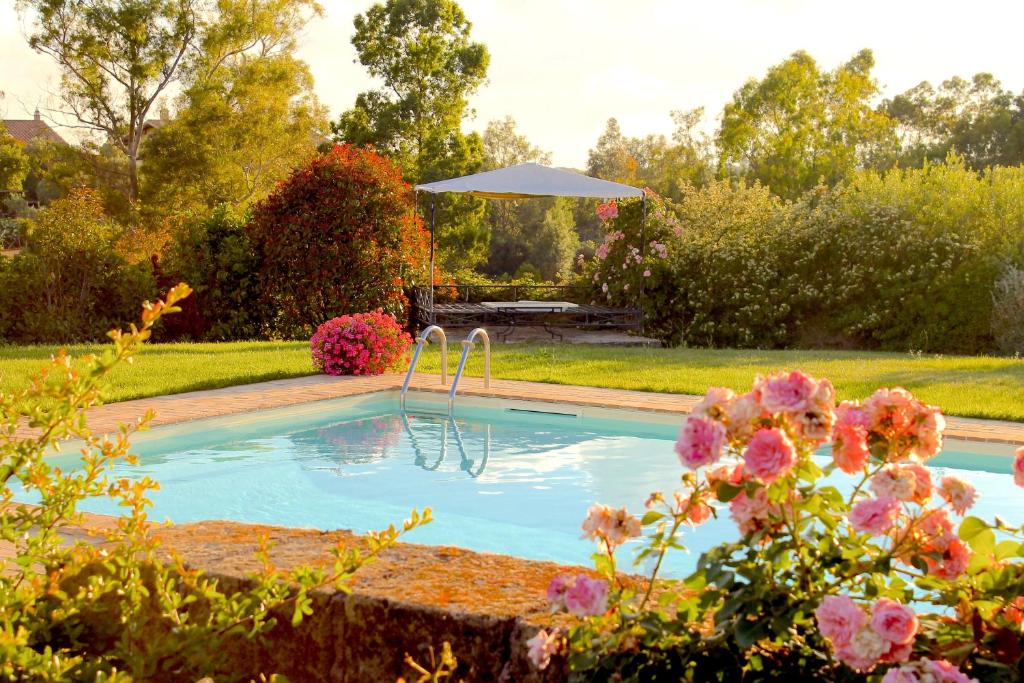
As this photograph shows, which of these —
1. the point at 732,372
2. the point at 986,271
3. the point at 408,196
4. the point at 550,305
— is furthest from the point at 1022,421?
the point at 408,196

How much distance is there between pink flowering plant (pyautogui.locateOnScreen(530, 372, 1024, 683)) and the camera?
1859 millimetres

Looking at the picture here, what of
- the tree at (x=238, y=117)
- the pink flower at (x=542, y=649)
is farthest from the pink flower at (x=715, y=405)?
the tree at (x=238, y=117)

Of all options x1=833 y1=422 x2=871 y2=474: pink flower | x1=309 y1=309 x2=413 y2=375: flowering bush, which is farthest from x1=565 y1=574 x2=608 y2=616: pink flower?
x1=309 y1=309 x2=413 y2=375: flowering bush

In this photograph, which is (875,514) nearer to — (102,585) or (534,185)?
(102,585)

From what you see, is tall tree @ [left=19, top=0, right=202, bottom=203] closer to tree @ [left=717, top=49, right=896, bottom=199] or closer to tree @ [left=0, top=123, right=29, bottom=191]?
tree @ [left=0, top=123, right=29, bottom=191]

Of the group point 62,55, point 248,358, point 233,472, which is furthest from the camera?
point 62,55

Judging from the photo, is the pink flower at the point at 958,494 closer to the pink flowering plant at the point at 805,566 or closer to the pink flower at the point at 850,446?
the pink flowering plant at the point at 805,566

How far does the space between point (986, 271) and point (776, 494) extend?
13127 mm

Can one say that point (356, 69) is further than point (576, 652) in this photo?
Yes

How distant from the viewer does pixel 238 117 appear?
28.5 m

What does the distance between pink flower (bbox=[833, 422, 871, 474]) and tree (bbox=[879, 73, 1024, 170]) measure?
127 ft

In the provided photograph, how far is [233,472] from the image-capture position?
6.96 meters

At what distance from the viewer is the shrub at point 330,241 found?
13.8m

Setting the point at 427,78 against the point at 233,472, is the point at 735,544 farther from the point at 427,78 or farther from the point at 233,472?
the point at 427,78
